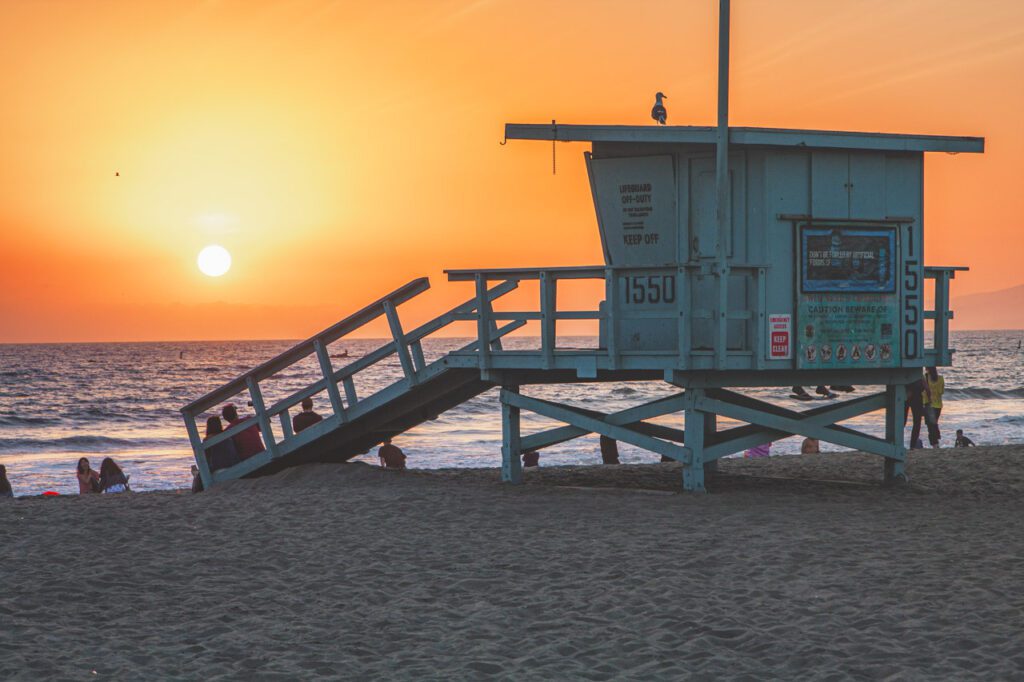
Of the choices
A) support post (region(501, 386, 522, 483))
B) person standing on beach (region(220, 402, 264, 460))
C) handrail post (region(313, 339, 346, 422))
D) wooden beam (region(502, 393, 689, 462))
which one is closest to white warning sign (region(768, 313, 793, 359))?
wooden beam (region(502, 393, 689, 462))

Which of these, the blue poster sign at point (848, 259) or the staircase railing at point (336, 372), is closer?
the blue poster sign at point (848, 259)

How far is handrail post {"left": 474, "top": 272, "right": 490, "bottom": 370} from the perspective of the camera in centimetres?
1397

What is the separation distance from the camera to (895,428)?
14734 millimetres

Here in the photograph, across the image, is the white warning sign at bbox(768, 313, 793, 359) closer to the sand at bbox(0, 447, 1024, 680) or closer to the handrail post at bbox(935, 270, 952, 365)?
the sand at bbox(0, 447, 1024, 680)

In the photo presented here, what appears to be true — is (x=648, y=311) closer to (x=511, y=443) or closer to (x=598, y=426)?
(x=598, y=426)

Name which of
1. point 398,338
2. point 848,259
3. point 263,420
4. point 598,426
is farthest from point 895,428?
point 263,420

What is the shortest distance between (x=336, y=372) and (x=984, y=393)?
53420mm

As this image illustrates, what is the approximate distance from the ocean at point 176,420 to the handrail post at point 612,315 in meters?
17.0

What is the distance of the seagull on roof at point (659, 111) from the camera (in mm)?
14812

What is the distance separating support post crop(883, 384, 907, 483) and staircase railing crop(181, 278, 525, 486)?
16.2 ft

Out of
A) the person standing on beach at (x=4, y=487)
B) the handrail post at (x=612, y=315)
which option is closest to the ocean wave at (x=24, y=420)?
the person standing on beach at (x=4, y=487)

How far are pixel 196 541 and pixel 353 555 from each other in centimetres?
169

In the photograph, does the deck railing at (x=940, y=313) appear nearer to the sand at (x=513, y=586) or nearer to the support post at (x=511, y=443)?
the sand at (x=513, y=586)

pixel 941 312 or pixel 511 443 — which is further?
pixel 511 443
